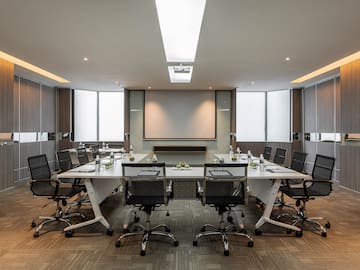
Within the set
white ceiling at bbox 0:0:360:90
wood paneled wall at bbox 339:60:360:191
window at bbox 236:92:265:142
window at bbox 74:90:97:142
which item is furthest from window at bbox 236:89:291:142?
window at bbox 74:90:97:142

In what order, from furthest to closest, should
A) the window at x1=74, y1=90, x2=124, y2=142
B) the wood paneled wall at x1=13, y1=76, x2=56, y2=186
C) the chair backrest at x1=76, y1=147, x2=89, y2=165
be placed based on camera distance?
the window at x1=74, y1=90, x2=124, y2=142
the wood paneled wall at x1=13, y1=76, x2=56, y2=186
the chair backrest at x1=76, y1=147, x2=89, y2=165

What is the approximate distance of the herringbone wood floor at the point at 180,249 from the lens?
2.60m

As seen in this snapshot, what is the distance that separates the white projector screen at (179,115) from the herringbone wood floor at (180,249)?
5.26 meters

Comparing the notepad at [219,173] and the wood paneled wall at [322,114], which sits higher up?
the wood paneled wall at [322,114]

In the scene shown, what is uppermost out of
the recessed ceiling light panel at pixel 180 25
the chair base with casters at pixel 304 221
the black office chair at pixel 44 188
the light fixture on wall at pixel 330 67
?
the recessed ceiling light panel at pixel 180 25

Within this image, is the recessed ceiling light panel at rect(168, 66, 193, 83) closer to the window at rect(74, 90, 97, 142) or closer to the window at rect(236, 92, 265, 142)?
the window at rect(236, 92, 265, 142)

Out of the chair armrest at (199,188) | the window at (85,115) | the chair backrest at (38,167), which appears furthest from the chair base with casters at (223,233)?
the window at (85,115)

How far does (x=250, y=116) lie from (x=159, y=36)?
628 centimetres

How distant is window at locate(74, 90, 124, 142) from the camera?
31.0 feet

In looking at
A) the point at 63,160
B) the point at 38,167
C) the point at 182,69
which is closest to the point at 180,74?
the point at 182,69

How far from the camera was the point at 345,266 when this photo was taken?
255cm

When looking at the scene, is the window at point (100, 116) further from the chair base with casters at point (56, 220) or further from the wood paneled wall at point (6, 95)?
the chair base with casters at point (56, 220)

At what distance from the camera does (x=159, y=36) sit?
161 inches

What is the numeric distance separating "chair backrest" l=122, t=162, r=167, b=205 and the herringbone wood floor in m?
0.58
